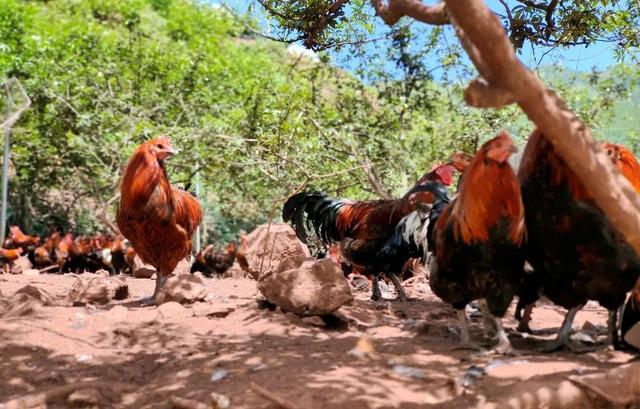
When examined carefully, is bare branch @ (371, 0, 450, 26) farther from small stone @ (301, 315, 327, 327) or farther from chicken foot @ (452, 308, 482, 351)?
small stone @ (301, 315, 327, 327)

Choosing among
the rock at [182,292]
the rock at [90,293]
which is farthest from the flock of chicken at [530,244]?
the rock at [90,293]

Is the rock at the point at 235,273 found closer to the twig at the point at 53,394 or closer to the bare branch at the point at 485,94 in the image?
the twig at the point at 53,394

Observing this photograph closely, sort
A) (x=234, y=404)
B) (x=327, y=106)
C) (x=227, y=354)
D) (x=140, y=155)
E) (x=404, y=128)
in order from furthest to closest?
(x=327, y=106) < (x=404, y=128) < (x=140, y=155) < (x=227, y=354) < (x=234, y=404)

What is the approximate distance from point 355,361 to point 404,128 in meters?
9.68

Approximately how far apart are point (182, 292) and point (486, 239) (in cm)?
308

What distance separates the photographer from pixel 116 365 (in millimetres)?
4434

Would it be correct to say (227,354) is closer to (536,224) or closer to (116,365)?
(116,365)

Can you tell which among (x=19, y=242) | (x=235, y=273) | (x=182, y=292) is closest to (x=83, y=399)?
(x=182, y=292)

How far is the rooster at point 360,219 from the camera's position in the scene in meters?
6.84

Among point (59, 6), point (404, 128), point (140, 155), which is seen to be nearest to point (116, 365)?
point (140, 155)

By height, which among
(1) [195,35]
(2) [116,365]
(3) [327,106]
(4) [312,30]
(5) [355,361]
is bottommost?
(2) [116,365]

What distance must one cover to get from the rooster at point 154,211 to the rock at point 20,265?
7.06 m

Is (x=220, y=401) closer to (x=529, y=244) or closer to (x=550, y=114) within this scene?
(x=550, y=114)

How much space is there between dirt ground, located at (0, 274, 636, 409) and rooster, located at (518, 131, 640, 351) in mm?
448
